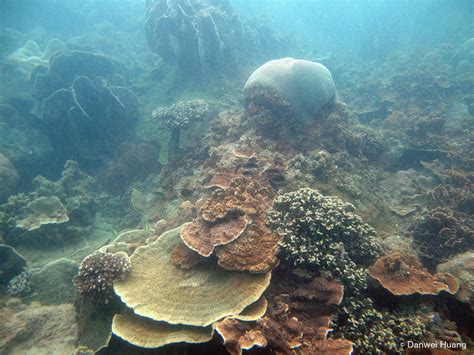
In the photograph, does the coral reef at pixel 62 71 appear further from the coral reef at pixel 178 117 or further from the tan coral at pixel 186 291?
the tan coral at pixel 186 291

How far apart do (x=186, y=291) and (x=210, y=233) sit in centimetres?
84

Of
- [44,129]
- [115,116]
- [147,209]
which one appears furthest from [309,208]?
[44,129]

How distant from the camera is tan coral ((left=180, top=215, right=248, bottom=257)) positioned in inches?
140

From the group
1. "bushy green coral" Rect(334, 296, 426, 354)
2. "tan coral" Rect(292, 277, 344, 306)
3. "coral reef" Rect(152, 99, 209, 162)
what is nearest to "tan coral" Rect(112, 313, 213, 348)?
"tan coral" Rect(292, 277, 344, 306)

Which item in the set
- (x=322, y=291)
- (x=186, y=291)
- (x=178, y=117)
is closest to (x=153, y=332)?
(x=186, y=291)

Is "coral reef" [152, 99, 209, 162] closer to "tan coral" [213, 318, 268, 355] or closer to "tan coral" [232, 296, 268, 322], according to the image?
"tan coral" [232, 296, 268, 322]

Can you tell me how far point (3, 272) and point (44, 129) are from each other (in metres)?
7.90

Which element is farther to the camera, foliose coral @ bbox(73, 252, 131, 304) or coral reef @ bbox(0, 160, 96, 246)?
coral reef @ bbox(0, 160, 96, 246)

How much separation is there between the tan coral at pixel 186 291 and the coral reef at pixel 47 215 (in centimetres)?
496

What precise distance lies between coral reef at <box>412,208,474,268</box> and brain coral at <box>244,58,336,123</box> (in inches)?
158

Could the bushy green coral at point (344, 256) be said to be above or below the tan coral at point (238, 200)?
below

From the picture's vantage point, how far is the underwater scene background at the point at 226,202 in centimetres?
319

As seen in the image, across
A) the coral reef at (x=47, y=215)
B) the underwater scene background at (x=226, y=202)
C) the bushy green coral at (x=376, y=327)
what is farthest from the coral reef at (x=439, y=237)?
the coral reef at (x=47, y=215)

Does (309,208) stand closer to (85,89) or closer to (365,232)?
(365,232)
